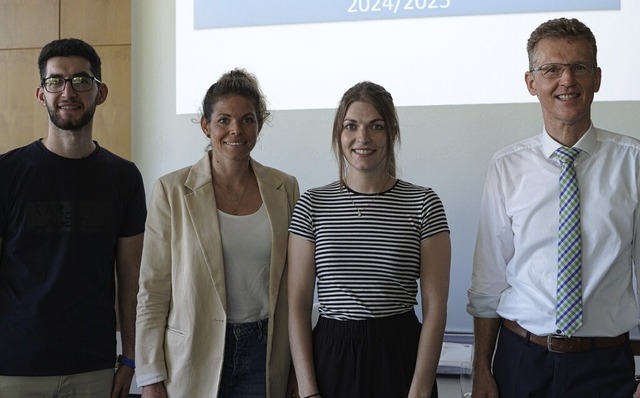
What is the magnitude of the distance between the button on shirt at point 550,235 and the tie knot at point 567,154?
0.02 metres

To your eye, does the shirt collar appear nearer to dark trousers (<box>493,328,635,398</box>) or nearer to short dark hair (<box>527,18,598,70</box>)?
short dark hair (<box>527,18,598,70</box>)

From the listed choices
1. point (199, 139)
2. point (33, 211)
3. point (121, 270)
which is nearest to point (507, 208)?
point (121, 270)

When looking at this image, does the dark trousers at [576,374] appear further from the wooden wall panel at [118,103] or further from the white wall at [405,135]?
the wooden wall panel at [118,103]

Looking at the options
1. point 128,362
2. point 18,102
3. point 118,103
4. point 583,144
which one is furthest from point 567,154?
point 18,102

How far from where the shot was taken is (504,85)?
3516mm

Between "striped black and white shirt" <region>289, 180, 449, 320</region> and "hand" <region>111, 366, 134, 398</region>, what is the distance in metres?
0.78

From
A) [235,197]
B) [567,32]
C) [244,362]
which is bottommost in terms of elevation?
[244,362]

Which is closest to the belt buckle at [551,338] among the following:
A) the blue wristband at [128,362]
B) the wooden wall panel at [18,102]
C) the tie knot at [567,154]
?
the tie knot at [567,154]

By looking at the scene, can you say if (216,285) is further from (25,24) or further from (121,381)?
(25,24)

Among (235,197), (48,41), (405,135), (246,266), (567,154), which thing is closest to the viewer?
(567,154)

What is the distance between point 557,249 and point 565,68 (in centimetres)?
50

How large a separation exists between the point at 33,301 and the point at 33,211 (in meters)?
0.28

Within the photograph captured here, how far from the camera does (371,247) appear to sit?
1905 mm

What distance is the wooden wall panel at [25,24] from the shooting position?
420 cm
